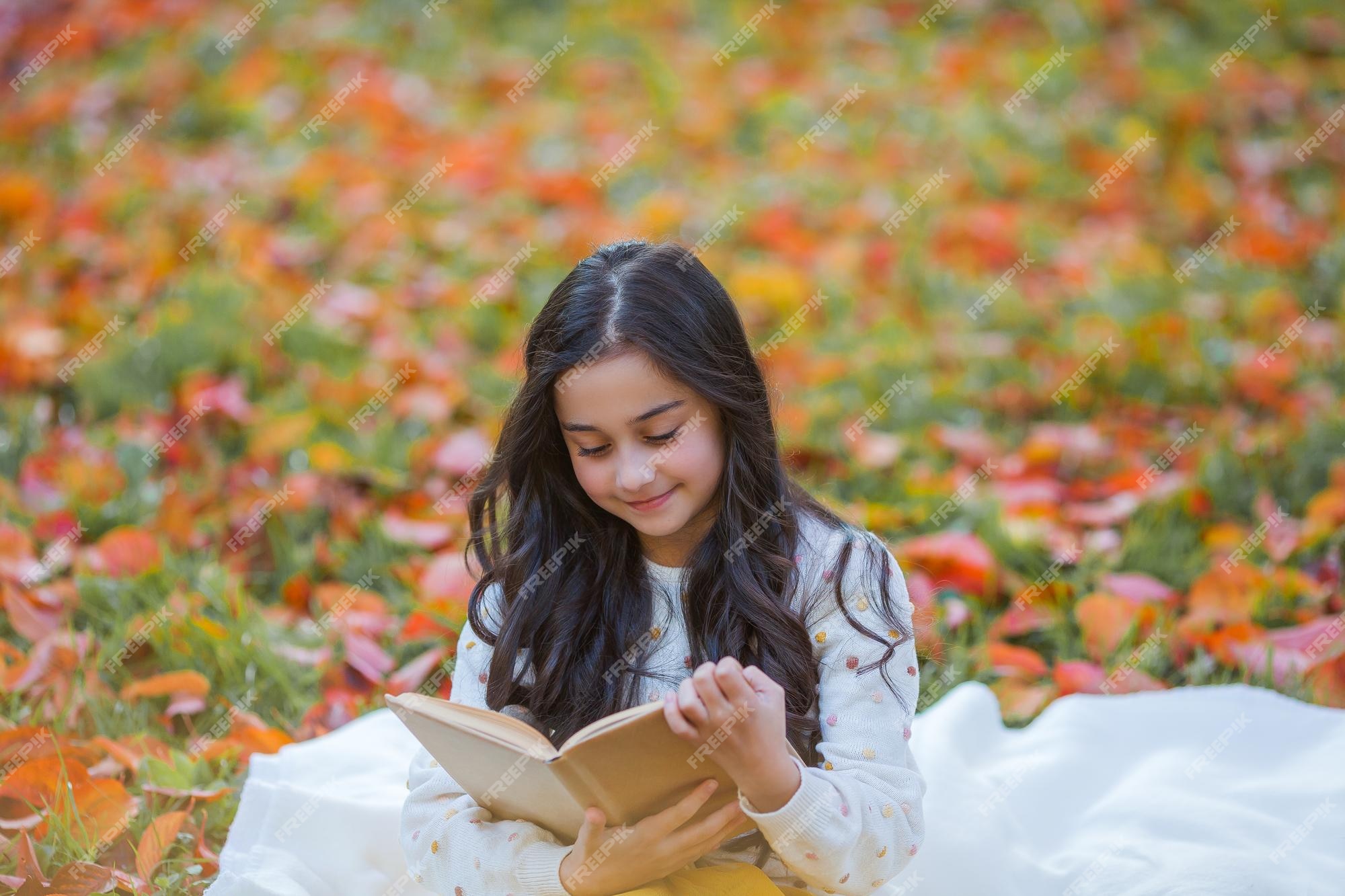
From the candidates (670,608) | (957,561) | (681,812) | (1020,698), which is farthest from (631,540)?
(957,561)

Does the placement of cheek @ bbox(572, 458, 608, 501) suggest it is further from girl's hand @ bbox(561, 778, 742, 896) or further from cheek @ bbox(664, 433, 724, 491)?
girl's hand @ bbox(561, 778, 742, 896)

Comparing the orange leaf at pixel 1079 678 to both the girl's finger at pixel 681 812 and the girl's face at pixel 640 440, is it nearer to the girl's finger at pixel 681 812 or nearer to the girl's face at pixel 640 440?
the girl's face at pixel 640 440

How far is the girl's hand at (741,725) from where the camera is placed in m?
1.35

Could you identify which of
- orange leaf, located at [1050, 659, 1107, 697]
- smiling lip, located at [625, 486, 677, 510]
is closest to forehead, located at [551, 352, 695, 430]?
smiling lip, located at [625, 486, 677, 510]

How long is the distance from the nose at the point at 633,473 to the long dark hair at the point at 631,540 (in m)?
0.12

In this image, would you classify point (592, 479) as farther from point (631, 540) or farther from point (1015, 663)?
point (1015, 663)

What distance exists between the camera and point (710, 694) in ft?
4.42

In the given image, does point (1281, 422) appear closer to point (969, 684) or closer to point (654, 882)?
point (969, 684)

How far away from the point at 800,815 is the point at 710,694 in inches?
8.9

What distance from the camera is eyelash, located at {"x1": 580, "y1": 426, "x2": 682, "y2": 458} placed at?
1.66 metres

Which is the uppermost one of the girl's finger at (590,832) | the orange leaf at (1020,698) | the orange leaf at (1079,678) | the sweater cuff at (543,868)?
the girl's finger at (590,832)

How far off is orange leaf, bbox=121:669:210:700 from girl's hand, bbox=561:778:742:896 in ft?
3.75

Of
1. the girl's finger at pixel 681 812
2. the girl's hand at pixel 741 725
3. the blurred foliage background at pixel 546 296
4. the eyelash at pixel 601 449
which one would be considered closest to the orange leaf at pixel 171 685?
the blurred foliage background at pixel 546 296

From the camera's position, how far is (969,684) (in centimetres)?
246
